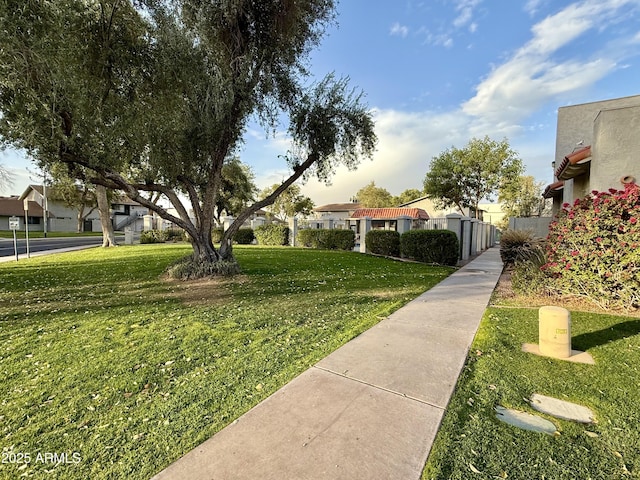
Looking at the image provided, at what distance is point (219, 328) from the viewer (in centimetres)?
436

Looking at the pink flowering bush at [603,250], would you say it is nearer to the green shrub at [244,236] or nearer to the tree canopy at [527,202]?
the green shrub at [244,236]

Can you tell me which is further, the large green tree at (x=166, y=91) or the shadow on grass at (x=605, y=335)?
the large green tree at (x=166, y=91)

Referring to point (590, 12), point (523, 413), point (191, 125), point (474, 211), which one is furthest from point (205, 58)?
point (474, 211)

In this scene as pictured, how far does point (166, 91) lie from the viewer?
22.9ft

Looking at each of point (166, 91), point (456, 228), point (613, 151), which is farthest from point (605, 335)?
point (166, 91)

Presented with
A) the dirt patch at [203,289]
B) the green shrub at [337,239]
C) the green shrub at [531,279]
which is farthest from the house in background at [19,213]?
the green shrub at [531,279]

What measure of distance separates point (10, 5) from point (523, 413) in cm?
851

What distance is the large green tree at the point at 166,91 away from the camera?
5.20 m

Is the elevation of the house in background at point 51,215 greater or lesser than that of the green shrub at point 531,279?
greater

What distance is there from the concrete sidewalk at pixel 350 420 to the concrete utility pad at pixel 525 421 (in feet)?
1.36

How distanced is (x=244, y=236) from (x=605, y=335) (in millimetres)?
19263

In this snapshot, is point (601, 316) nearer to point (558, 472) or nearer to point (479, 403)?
point (479, 403)

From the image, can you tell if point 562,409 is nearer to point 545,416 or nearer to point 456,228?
point 545,416

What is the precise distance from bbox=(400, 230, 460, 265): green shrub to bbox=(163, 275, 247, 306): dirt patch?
22.2 feet
